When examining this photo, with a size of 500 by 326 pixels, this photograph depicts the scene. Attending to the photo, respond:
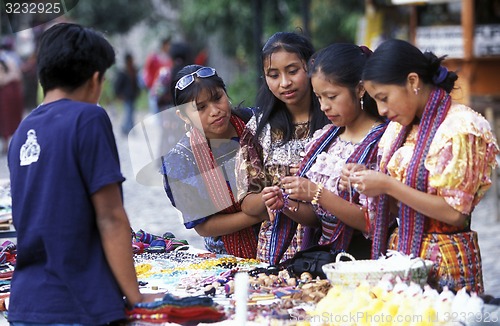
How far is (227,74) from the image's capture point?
19641 millimetres

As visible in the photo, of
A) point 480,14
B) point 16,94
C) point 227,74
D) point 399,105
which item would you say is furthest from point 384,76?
point 227,74

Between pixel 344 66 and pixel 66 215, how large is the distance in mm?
1321

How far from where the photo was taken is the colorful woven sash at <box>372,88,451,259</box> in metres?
3.15

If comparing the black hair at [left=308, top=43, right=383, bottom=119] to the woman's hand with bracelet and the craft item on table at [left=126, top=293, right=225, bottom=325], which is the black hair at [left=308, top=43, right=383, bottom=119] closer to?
the woman's hand with bracelet

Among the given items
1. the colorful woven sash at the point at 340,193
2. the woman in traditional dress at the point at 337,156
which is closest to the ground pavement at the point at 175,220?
the colorful woven sash at the point at 340,193

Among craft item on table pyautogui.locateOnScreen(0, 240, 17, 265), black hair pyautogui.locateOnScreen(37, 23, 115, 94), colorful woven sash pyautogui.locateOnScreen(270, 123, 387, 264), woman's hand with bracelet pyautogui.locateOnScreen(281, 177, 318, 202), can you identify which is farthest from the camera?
craft item on table pyautogui.locateOnScreen(0, 240, 17, 265)

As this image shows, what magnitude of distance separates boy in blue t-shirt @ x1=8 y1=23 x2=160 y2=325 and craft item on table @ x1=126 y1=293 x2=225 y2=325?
3.1 inches

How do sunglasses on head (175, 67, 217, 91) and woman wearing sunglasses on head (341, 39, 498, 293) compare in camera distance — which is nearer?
woman wearing sunglasses on head (341, 39, 498, 293)

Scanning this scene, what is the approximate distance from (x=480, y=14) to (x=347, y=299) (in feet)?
34.5

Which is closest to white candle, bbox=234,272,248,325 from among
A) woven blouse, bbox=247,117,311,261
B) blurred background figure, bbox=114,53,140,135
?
woven blouse, bbox=247,117,311,261

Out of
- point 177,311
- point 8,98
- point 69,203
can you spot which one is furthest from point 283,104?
point 8,98

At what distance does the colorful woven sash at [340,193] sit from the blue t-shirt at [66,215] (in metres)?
1.13

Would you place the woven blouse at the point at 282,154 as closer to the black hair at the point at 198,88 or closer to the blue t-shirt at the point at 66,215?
the black hair at the point at 198,88

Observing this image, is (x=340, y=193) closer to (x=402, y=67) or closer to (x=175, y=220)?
(x=402, y=67)
